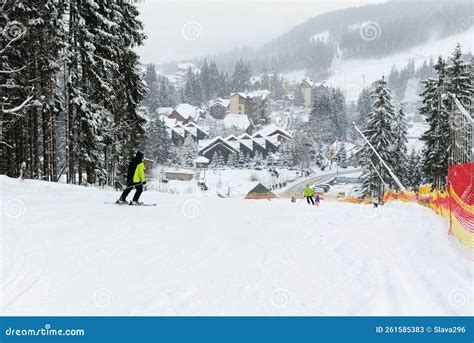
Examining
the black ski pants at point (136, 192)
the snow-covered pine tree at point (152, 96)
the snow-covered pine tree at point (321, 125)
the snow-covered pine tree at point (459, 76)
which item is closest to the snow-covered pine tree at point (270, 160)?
the snow-covered pine tree at point (321, 125)

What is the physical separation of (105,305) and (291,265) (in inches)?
116

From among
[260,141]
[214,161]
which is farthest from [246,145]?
[214,161]

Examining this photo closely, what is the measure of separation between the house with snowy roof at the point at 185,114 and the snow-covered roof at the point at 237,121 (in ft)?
31.2

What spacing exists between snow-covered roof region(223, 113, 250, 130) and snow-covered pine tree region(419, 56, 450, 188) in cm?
9302

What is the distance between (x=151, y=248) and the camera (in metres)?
7.59

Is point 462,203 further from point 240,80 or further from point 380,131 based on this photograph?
point 240,80

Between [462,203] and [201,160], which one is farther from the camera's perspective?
[201,160]

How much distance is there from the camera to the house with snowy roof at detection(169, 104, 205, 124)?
131500mm

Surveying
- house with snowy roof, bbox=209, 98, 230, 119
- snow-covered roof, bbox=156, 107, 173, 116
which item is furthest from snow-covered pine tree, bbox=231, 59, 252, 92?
snow-covered roof, bbox=156, 107, 173, 116

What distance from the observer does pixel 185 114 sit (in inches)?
5300

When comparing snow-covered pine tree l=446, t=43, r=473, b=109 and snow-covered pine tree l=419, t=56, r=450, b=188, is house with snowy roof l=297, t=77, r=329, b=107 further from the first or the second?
snow-covered pine tree l=446, t=43, r=473, b=109

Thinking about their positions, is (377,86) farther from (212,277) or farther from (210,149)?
(210,149)

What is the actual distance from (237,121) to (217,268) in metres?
129

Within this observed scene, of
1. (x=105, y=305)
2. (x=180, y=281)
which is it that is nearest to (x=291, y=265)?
(x=180, y=281)
